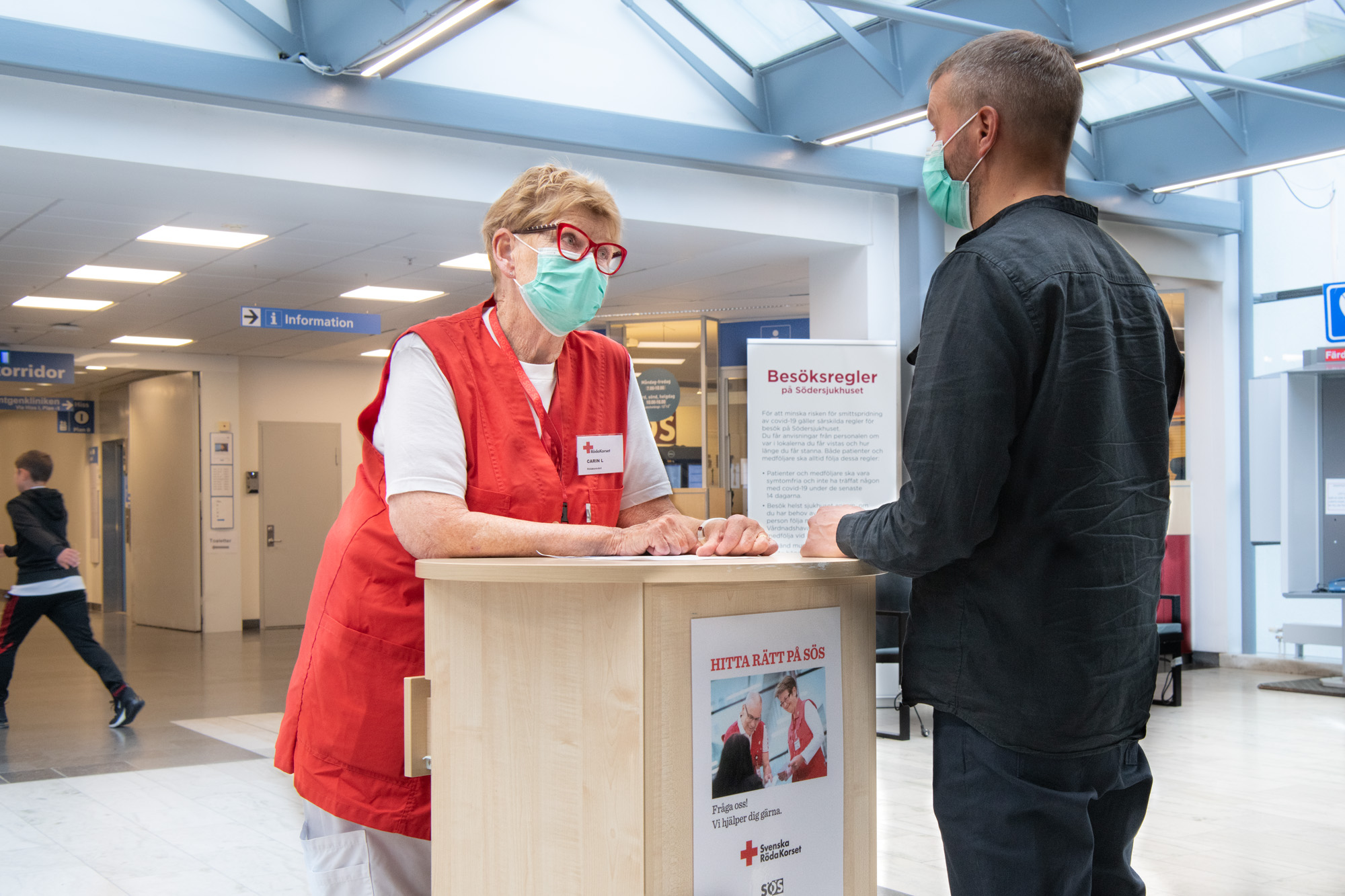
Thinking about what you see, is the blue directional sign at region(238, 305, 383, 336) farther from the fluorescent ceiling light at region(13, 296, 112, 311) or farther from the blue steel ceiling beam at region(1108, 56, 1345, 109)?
the blue steel ceiling beam at region(1108, 56, 1345, 109)

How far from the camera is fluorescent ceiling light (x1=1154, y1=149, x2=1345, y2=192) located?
7.73 meters

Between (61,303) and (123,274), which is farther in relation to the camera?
(61,303)

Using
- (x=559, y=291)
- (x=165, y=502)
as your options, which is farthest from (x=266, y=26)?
(x=165, y=502)

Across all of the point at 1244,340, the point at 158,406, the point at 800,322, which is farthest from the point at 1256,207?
the point at 158,406

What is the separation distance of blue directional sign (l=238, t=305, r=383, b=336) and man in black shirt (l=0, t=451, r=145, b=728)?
2.15 metres

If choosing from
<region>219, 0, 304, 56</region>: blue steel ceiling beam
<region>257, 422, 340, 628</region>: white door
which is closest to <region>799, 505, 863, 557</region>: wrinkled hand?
<region>219, 0, 304, 56</region>: blue steel ceiling beam

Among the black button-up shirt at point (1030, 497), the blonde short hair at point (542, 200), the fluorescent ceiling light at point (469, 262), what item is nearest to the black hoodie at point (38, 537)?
the fluorescent ceiling light at point (469, 262)

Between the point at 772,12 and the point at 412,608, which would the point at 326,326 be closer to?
the point at 772,12

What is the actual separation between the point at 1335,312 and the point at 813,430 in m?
4.49

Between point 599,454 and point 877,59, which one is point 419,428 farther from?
point 877,59

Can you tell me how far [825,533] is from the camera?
1.49 meters

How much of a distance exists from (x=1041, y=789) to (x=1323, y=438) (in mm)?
8406

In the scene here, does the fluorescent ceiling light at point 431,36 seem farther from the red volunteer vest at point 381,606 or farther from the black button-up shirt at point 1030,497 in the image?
the black button-up shirt at point 1030,497

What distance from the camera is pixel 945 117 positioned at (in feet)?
4.91
